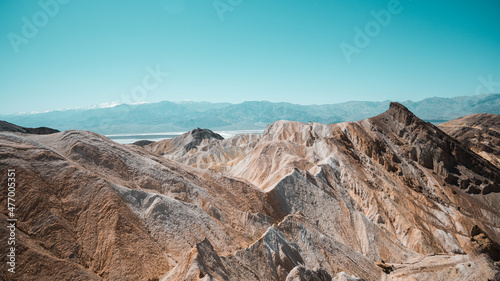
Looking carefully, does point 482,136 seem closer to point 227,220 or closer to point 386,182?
point 386,182

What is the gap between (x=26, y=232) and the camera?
62.3ft

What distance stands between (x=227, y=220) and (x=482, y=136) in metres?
116

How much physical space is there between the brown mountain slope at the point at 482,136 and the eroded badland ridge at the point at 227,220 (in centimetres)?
3832

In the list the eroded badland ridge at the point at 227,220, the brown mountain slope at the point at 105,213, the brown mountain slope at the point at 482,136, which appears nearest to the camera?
the brown mountain slope at the point at 105,213

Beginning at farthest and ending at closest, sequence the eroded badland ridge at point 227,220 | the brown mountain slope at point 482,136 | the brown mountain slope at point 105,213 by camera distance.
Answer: the brown mountain slope at point 482,136
the eroded badland ridge at point 227,220
the brown mountain slope at point 105,213

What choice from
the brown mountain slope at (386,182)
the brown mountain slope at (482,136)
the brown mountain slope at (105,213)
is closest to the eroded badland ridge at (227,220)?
Result: the brown mountain slope at (105,213)

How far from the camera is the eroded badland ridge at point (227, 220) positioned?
64.7ft

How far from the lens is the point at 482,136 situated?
10462cm

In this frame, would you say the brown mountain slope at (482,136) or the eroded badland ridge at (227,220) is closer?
the eroded badland ridge at (227,220)

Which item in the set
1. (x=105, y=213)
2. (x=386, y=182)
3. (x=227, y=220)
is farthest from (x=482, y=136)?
(x=105, y=213)

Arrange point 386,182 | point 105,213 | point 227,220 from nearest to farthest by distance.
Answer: point 105,213
point 227,220
point 386,182

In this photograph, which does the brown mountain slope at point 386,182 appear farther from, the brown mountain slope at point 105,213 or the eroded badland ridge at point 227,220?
the brown mountain slope at point 105,213

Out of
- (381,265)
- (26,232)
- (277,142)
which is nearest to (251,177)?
(277,142)

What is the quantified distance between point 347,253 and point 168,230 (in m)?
18.8
